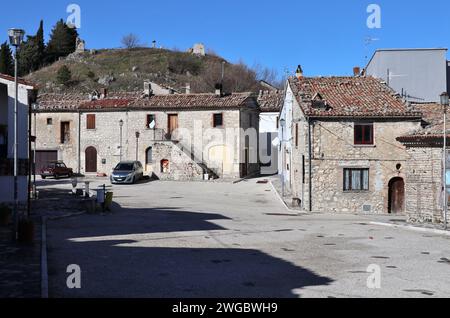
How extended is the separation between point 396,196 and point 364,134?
3.63 metres

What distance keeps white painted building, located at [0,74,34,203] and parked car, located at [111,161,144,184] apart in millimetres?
18855

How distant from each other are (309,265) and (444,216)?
10.8m

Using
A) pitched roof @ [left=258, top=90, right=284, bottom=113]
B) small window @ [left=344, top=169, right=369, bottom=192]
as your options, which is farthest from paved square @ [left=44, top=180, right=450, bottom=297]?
pitched roof @ [left=258, top=90, right=284, bottom=113]

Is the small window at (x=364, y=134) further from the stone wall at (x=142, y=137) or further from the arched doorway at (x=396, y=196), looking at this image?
the stone wall at (x=142, y=137)

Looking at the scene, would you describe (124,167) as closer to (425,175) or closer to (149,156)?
(149,156)

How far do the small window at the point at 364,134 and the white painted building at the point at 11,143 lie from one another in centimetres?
1648

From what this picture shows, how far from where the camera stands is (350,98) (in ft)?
102

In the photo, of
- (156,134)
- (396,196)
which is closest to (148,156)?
(156,134)

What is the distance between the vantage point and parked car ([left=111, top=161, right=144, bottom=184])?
40.9 meters

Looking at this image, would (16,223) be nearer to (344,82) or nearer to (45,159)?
(344,82)

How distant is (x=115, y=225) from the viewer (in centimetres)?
2022

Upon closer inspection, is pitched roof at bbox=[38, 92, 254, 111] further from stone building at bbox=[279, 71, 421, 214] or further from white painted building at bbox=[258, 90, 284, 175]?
stone building at bbox=[279, 71, 421, 214]

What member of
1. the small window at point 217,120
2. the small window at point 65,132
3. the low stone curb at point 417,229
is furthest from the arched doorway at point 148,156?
the low stone curb at point 417,229
